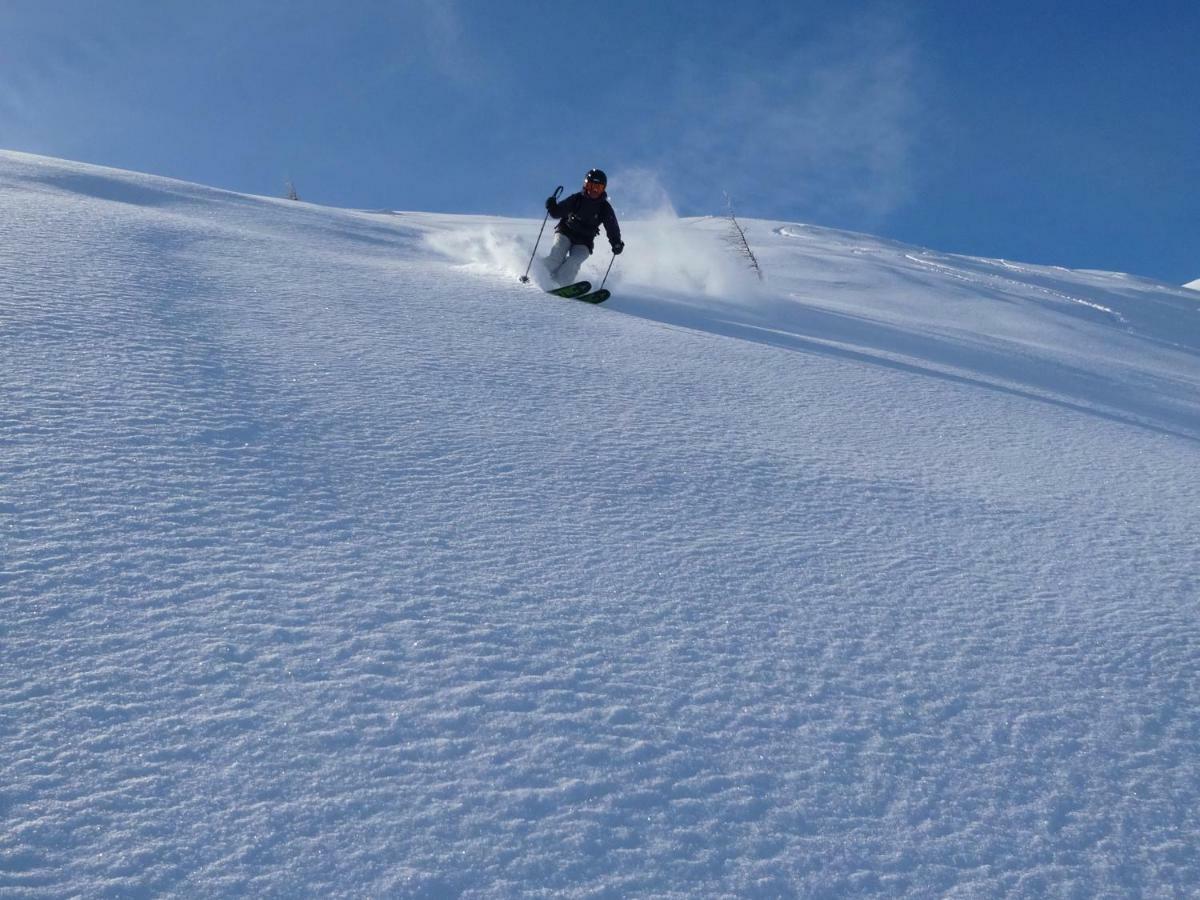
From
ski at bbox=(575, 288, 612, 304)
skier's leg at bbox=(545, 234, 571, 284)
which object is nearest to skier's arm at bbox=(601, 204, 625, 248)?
skier's leg at bbox=(545, 234, 571, 284)

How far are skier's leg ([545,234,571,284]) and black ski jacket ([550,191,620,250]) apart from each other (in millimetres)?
78

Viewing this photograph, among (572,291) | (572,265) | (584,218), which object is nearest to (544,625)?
(572,291)

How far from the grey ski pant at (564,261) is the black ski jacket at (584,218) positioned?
80 millimetres

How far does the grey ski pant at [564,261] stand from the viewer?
30.1 ft

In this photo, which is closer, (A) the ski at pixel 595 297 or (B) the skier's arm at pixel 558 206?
(A) the ski at pixel 595 297

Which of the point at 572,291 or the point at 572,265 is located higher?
the point at 572,265

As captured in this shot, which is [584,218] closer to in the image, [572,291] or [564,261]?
[564,261]

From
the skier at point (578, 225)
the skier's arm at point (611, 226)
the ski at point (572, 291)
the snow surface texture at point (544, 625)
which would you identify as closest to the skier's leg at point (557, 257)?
the skier at point (578, 225)

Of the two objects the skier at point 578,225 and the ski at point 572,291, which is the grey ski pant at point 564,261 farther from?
the ski at point 572,291

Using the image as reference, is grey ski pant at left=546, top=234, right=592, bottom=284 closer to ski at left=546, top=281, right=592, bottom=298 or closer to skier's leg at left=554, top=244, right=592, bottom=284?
skier's leg at left=554, top=244, right=592, bottom=284

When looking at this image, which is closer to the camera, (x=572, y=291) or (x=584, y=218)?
(x=572, y=291)

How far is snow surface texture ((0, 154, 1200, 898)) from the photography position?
1826 millimetres

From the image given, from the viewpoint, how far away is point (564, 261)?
9203 mm

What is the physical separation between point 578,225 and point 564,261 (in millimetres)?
425
